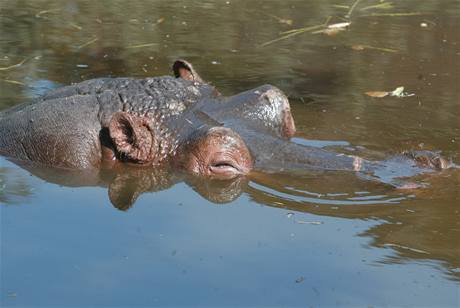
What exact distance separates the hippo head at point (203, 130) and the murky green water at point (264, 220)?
15 centimetres

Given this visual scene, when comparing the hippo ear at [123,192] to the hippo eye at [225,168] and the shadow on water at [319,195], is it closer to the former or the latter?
the shadow on water at [319,195]

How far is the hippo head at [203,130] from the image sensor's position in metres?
5.80

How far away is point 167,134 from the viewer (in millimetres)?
6062

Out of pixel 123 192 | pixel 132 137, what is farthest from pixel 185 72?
pixel 123 192

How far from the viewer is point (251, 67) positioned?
9.25 metres

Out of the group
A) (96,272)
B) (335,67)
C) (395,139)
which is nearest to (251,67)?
(335,67)

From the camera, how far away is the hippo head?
5.80 meters

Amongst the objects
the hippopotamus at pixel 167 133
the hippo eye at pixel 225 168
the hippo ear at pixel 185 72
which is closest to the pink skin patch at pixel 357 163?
the hippopotamus at pixel 167 133

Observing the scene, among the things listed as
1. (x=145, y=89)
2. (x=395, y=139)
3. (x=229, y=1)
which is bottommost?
(x=229, y=1)

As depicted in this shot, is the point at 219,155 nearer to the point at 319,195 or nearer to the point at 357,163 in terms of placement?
the point at 319,195

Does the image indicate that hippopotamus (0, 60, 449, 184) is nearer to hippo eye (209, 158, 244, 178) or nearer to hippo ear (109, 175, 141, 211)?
hippo eye (209, 158, 244, 178)

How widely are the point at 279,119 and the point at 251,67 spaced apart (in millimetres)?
3015

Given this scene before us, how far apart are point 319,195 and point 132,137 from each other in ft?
4.50

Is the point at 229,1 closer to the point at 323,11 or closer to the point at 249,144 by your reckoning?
the point at 323,11
